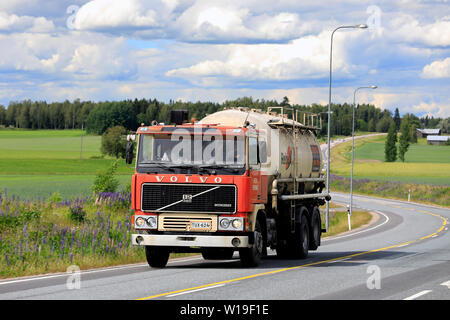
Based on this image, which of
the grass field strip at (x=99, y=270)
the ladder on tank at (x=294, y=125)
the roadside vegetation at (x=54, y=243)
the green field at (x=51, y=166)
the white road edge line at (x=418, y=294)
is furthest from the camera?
the green field at (x=51, y=166)

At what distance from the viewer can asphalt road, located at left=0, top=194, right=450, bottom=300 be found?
12391 millimetres

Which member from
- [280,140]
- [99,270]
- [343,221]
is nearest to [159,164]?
[99,270]

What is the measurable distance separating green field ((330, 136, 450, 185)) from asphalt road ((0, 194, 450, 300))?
7840 cm

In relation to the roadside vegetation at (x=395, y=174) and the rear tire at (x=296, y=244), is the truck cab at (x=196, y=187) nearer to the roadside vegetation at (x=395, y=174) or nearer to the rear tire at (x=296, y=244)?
the rear tire at (x=296, y=244)

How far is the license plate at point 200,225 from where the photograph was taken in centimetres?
1609

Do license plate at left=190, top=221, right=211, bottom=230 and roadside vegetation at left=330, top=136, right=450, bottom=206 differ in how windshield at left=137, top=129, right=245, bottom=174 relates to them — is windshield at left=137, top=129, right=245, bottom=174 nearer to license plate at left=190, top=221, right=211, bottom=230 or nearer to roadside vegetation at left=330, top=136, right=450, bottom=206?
license plate at left=190, top=221, right=211, bottom=230

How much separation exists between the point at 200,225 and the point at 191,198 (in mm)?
594

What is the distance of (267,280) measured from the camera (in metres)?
14.6

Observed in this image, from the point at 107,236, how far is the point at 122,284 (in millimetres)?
6199

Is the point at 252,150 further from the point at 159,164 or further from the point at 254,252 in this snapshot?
the point at 254,252

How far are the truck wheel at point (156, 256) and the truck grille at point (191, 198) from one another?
4.05 ft

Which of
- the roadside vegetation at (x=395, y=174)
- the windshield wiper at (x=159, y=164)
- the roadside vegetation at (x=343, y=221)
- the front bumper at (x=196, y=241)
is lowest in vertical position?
the roadside vegetation at (x=395, y=174)

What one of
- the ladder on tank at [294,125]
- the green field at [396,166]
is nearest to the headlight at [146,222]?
the ladder on tank at [294,125]

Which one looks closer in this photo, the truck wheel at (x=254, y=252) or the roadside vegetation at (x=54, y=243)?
the roadside vegetation at (x=54, y=243)
